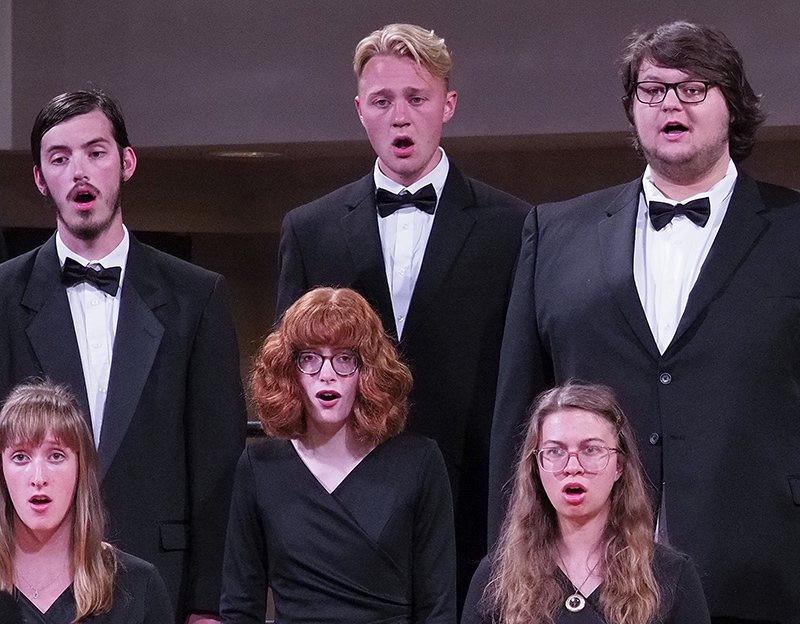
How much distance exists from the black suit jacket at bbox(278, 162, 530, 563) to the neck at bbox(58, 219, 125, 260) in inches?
13.7

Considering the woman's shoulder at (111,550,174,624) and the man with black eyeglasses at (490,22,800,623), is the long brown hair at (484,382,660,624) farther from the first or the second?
the woman's shoulder at (111,550,174,624)

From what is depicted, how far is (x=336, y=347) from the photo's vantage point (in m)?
2.62

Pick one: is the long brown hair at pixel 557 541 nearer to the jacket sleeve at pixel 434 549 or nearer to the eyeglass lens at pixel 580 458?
the eyeglass lens at pixel 580 458

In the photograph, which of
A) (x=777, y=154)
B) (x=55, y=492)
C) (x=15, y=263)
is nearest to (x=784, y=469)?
(x=55, y=492)

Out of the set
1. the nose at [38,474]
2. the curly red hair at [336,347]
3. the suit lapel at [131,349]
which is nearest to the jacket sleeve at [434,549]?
the curly red hair at [336,347]

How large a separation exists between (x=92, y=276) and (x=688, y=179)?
113 cm

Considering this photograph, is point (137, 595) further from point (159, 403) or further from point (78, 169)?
point (78, 169)

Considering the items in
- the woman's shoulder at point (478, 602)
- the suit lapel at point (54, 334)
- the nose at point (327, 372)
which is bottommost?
the woman's shoulder at point (478, 602)

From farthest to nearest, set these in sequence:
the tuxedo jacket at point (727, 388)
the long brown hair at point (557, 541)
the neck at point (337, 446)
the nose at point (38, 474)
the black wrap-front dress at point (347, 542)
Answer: the neck at point (337, 446) → the black wrap-front dress at point (347, 542) → the tuxedo jacket at point (727, 388) → the nose at point (38, 474) → the long brown hair at point (557, 541)

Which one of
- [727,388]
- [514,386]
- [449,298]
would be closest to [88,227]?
[449,298]

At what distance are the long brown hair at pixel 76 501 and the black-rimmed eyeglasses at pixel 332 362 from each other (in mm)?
427

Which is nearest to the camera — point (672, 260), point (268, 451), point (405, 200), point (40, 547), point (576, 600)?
point (576, 600)

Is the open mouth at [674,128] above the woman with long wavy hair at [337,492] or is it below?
above

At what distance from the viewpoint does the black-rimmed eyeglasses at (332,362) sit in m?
2.63
